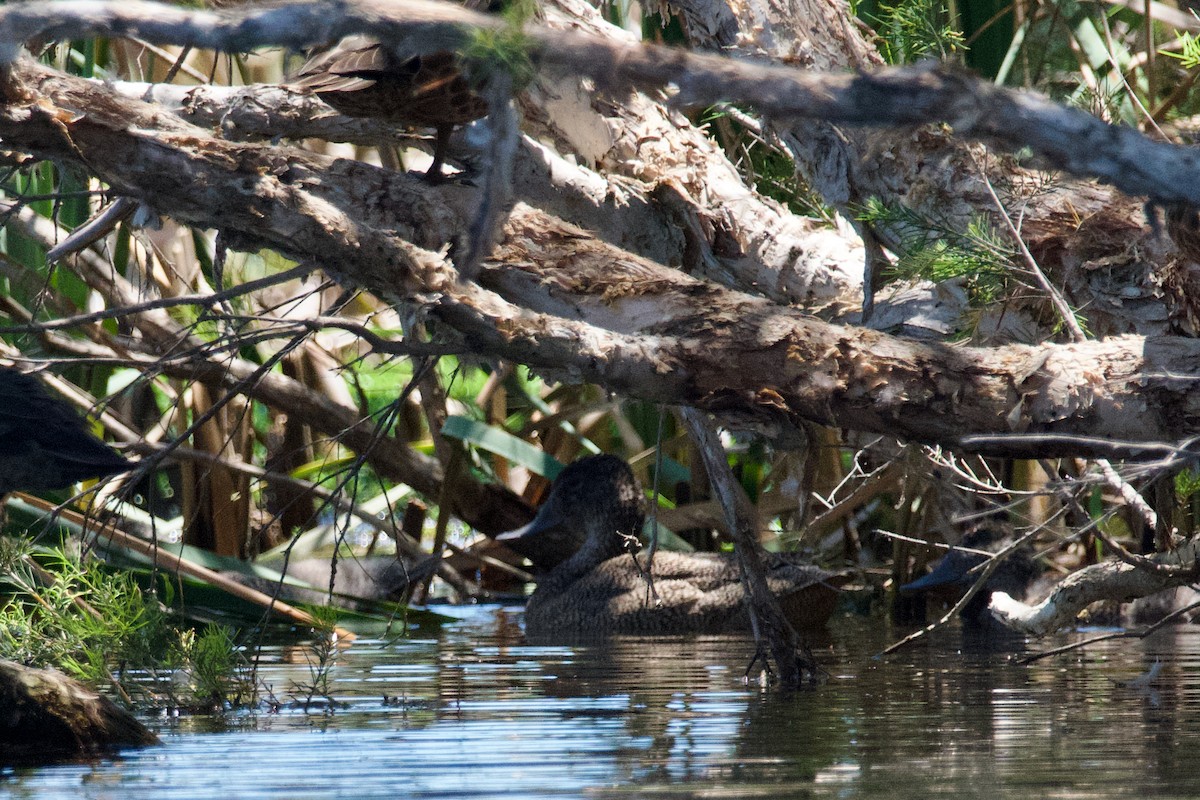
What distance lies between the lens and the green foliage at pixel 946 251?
4195mm

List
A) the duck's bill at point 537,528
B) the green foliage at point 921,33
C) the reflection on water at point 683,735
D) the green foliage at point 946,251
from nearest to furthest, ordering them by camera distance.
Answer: the reflection on water at point 683,735 → the green foliage at point 946,251 → the green foliage at point 921,33 → the duck's bill at point 537,528

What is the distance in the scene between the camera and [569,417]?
8.48 metres

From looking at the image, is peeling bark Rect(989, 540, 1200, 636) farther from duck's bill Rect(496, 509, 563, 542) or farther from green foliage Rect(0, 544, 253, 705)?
duck's bill Rect(496, 509, 563, 542)

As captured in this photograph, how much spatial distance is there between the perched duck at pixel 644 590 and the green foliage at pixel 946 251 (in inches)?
95.1

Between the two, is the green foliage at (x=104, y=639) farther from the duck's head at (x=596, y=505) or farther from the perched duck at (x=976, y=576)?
the perched duck at (x=976, y=576)

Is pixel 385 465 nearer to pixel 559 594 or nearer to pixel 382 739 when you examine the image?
pixel 559 594

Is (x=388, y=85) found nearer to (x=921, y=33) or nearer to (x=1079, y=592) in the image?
(x=921, y=33)

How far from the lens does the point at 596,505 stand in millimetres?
7902

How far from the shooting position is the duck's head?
792 centimetres

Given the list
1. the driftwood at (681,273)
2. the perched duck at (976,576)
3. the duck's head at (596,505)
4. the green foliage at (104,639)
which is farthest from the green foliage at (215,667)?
the perched duck at (976,576)

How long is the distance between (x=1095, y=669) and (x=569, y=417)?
390 centimetres

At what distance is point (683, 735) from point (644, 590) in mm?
3487

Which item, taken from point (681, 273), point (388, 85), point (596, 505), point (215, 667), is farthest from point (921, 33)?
point (596, 505)

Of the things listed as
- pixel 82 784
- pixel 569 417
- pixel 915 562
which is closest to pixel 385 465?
pixel 569 417
